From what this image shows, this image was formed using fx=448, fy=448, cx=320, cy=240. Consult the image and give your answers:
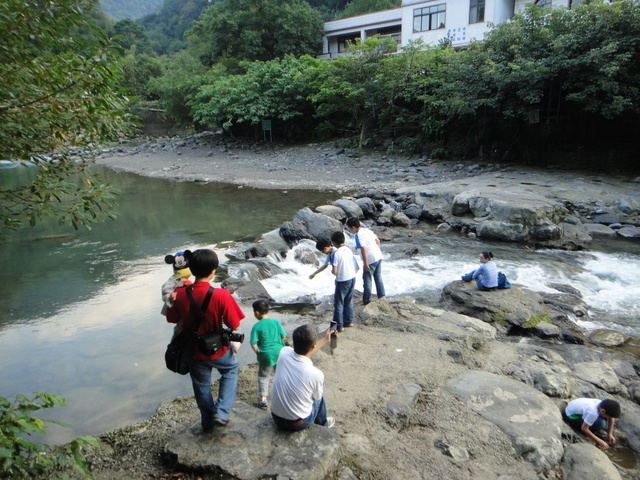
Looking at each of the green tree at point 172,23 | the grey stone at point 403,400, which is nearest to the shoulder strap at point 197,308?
the grey stone at point 403,400

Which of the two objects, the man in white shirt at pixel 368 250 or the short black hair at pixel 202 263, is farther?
the man in white shirt at pixel 368 250

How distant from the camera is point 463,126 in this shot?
23938mm

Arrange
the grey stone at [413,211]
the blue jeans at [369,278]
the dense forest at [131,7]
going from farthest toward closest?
1. the dense forest at [131,7]
2. the grey stone at [413,211]
3. the blue jeans at [369,278]

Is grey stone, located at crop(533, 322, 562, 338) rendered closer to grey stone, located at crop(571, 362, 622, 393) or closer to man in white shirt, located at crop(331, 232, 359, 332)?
grey stone, located at crop(571, 362, 622, 393)

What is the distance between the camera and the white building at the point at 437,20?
98.5 feet

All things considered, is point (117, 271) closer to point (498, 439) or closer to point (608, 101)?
point (498, 439)

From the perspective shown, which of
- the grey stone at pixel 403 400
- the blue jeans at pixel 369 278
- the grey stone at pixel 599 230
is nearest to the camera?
the grey stone at pixel 403 400

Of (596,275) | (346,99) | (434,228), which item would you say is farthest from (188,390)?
(346,99)

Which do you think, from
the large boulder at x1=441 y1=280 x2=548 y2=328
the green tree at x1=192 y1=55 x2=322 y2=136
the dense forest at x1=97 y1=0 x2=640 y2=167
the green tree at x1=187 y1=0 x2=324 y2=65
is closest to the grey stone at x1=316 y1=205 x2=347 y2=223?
the large boulder at x1=441 y1=280 x2=548 y2=328

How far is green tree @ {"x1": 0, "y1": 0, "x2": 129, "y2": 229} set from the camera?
3.53 metres

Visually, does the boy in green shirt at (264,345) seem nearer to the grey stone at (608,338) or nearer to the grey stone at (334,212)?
the grey stone at (608,338)

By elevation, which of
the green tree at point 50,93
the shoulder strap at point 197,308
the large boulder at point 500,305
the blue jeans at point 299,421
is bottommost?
the large boulder at point 500,305

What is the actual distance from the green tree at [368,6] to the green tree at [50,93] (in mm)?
45776

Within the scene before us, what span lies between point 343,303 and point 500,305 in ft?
10.1
